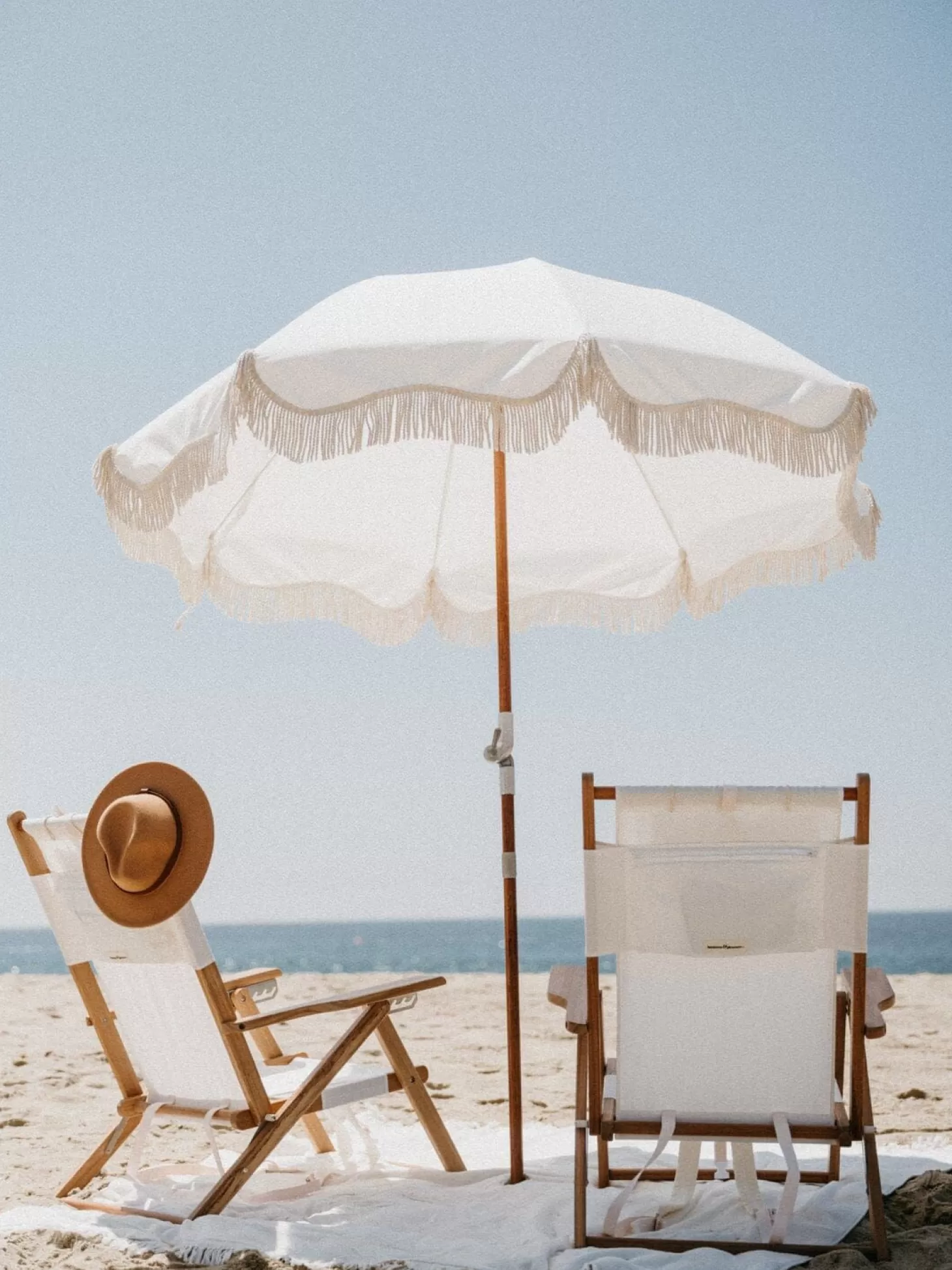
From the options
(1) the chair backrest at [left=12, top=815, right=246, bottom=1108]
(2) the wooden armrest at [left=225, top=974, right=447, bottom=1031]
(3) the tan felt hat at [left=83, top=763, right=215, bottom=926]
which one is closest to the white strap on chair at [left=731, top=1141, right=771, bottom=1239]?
(2) the wooden armrest at [left=225, top=974, right=447, bottom=1031]

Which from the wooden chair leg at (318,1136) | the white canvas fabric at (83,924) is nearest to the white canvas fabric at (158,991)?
the white canvas fabric at (83,924)

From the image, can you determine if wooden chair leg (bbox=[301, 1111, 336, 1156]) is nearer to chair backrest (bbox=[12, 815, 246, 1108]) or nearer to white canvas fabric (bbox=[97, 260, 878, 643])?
chair backrest (bbox=[12, 815, 246, 1108])

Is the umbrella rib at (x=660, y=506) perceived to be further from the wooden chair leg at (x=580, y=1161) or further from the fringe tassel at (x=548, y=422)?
the wooden chair leg at (x=580, y=1161)

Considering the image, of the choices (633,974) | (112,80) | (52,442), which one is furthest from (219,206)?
(633,974)

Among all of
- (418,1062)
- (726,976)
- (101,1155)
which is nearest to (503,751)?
(726,976)

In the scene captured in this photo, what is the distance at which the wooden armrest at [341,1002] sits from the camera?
10.3ft

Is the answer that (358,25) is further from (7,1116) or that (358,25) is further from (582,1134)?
(582,1134)

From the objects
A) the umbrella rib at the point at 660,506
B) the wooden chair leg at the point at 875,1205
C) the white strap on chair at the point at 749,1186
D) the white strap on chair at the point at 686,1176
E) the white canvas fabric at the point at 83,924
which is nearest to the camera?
the wooden chair leg at the point at 875,1205

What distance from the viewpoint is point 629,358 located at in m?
2.94

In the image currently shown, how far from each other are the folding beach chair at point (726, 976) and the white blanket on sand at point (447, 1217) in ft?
0.39

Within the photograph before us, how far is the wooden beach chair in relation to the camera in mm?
3193

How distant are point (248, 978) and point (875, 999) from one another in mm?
1774

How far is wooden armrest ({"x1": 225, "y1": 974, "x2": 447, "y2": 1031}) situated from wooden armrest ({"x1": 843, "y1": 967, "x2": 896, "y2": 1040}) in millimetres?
939

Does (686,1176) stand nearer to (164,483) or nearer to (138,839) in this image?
(138,839)
